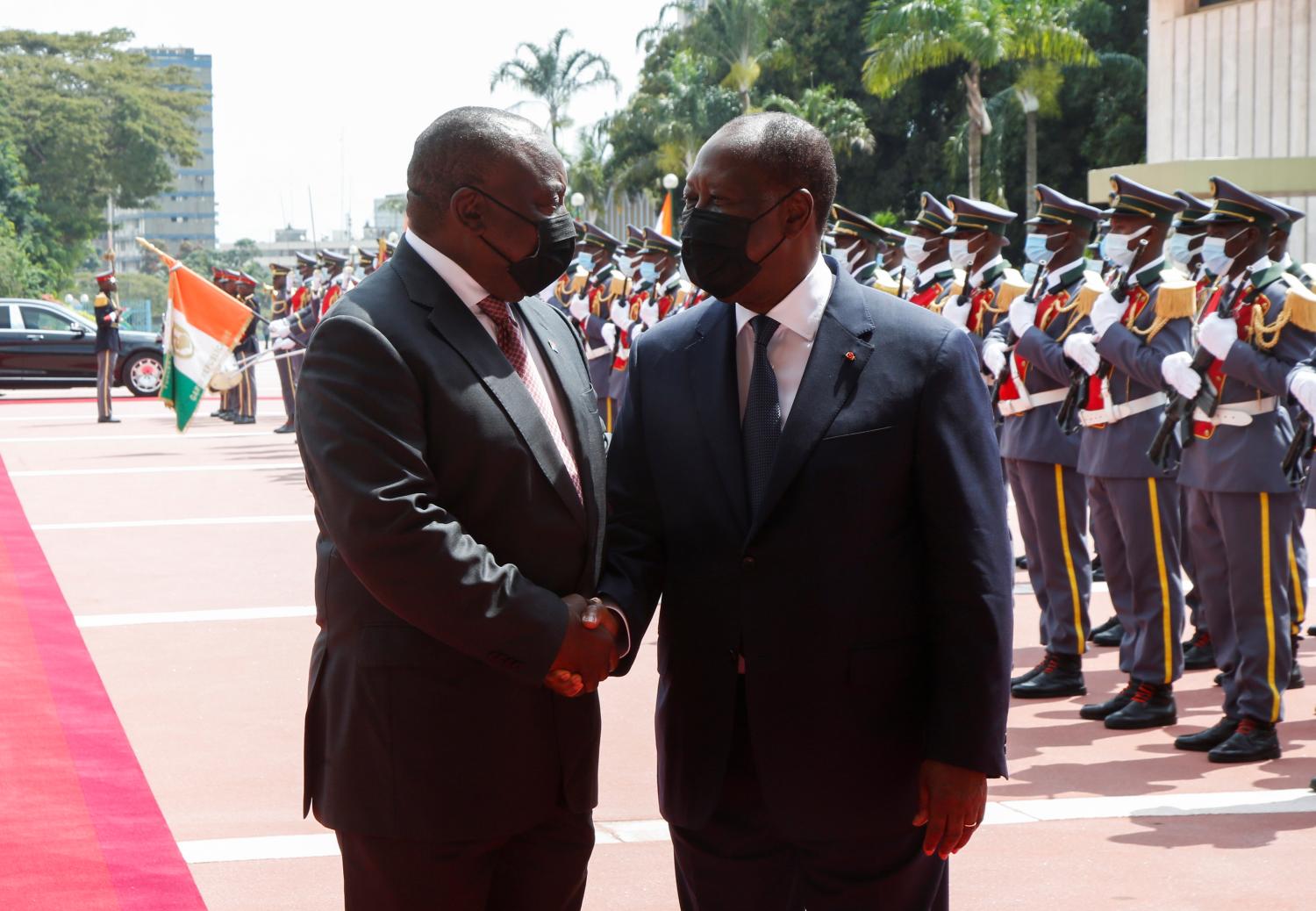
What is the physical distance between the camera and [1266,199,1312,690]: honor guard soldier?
6.27 meters

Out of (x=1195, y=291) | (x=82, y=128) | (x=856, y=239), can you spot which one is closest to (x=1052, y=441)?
(x=1195, y=291)

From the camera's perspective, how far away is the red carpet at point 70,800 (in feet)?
14.8

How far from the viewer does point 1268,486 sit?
239 inches

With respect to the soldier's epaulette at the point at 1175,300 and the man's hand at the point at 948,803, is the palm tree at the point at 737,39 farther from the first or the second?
the man's hand at the point at 948,803

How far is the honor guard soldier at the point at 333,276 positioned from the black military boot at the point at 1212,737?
1510cm

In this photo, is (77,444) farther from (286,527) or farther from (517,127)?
(517,127)

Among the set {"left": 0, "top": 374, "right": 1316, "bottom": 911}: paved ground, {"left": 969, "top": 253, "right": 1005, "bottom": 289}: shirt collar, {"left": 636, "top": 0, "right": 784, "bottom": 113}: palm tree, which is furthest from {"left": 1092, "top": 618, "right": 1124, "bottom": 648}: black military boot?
{"left": 636, "top": 0, "right": 784, "bottom": 113}: palm tree

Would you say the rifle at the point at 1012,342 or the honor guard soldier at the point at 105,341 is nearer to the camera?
the rifle at the point at 1012,342

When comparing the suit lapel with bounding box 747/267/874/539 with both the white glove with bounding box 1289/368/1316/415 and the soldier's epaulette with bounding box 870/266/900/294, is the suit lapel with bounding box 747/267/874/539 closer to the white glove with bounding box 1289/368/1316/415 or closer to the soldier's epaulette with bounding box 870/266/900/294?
the white glove with bounding box 1289/368/1316/415

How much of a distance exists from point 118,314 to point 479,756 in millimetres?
21454

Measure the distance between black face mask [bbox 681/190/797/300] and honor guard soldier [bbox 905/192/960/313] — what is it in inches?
255

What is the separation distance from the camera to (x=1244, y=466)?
20.0 feet

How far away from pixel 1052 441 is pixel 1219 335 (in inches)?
60.1

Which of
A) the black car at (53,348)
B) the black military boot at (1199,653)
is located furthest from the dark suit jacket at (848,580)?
the black car at (53,348)
